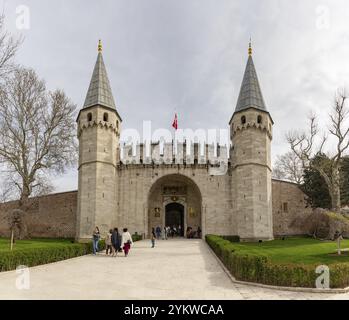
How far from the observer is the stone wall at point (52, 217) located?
29.2 m

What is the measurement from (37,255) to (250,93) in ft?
67.0

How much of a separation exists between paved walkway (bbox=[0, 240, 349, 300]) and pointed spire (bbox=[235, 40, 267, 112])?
17.5 meters

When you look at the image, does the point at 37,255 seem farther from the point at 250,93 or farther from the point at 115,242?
the point at 250,93

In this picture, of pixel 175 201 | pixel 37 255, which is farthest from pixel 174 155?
pixel 37 255

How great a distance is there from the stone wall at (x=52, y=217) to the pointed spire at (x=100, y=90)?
8243 millimetres

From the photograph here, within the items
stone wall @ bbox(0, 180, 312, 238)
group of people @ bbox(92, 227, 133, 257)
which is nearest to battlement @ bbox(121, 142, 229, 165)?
stone wall @ bbox(0, 180, 312, 238)

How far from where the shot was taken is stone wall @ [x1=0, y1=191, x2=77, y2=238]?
29203 millimetres

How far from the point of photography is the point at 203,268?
1092 centimetres

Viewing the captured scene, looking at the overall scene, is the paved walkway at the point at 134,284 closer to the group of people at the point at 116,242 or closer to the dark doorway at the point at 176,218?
the group of people at the point at 116,242

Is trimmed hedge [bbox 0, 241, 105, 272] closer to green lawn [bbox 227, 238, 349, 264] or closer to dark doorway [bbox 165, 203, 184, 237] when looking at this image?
green lawn [bbox 227, 238, 349, 264]

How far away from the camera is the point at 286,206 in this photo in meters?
29.8

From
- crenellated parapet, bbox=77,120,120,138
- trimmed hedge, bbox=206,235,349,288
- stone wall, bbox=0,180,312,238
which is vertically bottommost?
trimmed hedge, bbox=206,235,349,288

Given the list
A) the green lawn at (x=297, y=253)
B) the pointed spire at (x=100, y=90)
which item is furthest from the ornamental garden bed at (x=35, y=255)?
the pointed spire at (x=100, y=90)

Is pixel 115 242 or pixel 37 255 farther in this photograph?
pixel 115 242
